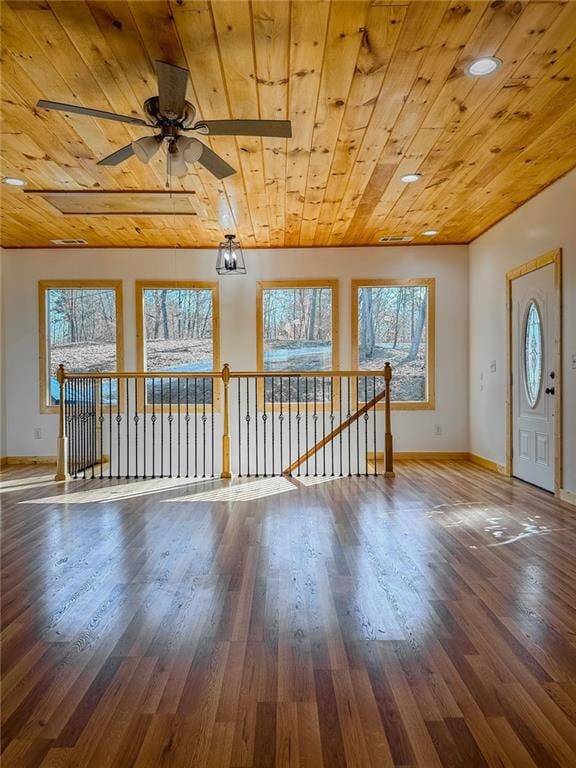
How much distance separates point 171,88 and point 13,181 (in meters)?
2.77

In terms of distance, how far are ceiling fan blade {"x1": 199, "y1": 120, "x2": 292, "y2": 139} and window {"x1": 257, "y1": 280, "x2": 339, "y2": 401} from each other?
4.44m

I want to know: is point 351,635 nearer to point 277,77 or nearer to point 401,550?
point 401,550

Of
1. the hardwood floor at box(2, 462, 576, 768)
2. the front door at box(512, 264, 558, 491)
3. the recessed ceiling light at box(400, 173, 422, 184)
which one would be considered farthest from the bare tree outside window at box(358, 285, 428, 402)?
the hardwood floor at box(2, 462, 576, 768)

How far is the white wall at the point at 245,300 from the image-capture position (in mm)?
7141

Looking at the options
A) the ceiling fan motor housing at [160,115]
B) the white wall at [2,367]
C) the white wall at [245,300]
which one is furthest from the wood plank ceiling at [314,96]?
the white wall at [2,367]

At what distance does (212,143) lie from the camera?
3.92 metres

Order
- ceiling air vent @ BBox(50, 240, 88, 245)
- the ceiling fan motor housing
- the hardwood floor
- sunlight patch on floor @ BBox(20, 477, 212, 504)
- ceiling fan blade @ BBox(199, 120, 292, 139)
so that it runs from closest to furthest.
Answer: the hardwood floor, ceiling fan blade @ BBox(199, 120, 292, 139), the ceiling fan motor housing, sunlight patch on floor @ BBox(20, 477, 212, 504), ceiling air vent @ BBox(50, 240, 88, 245)

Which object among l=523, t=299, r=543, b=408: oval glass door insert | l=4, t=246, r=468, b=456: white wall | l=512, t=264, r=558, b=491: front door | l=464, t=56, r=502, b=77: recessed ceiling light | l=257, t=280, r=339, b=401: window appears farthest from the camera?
l=257, t=280, r=339, b=401: window

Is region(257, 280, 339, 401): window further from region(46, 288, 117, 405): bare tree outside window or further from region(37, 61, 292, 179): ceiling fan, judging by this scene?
region(37, 61, 292, 179): ceiling fan

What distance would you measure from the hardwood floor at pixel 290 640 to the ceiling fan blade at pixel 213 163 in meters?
2.49

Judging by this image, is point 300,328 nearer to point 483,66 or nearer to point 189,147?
point 189,147

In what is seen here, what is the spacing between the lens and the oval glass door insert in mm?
5219

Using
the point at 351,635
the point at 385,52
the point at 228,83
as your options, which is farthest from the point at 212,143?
the point at 351,635

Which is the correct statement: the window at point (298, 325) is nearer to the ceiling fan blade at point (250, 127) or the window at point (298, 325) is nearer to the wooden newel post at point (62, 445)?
the wooden newel post at point (62, 445)
